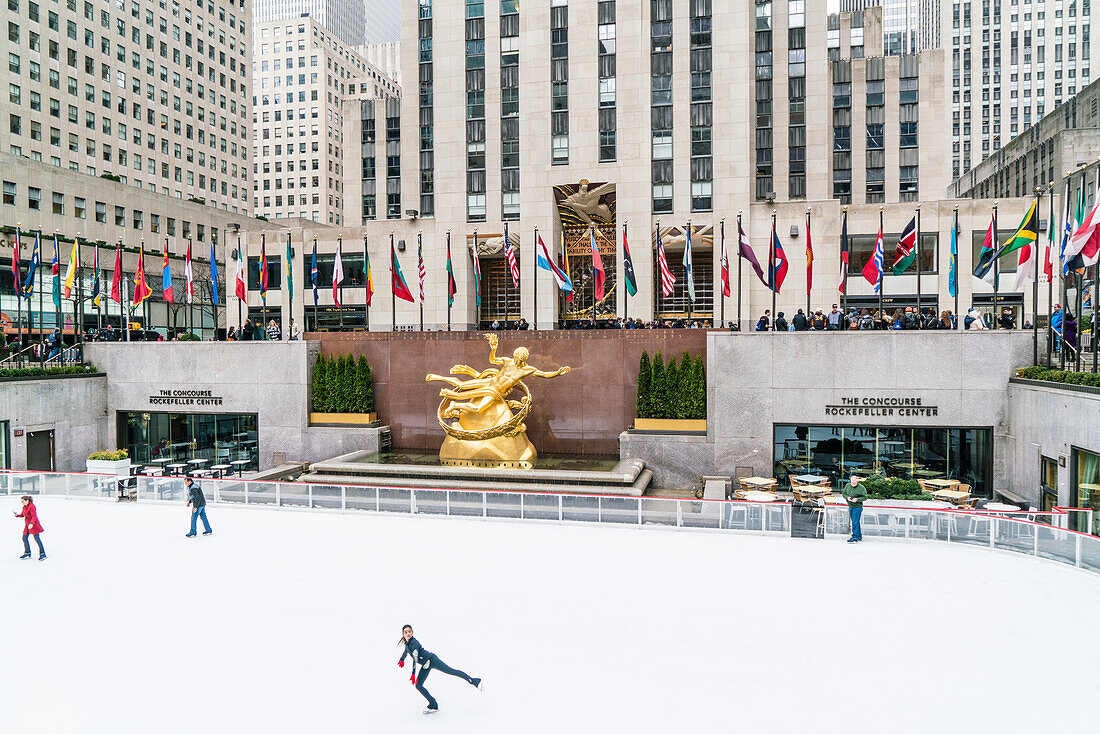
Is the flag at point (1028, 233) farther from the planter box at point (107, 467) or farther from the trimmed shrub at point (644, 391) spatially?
the planter box at point (107, 467)

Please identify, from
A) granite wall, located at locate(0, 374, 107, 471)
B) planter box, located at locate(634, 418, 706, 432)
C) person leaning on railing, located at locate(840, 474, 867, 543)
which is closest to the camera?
person leaning on railing, located at locate(840, 474, 867, 543)

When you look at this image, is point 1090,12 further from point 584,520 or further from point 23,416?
point 23,416

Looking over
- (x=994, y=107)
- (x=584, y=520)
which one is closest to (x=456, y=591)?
(x=584, y=520)

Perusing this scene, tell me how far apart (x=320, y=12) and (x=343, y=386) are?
152 meters

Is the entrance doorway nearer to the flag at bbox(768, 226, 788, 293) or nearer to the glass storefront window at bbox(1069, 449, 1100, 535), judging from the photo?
the flag at bbox(768, 226, 788, 293)

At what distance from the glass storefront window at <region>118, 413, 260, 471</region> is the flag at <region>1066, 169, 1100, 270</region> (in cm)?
2480

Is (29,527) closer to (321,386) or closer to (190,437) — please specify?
(321,386)

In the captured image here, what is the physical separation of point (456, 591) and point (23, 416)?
70.3 ft

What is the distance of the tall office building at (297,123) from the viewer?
105 m

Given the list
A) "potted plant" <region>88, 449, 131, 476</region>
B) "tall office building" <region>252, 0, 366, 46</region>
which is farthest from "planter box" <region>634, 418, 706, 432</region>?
"tall office building" <region>252, 0, 366, 46</region>

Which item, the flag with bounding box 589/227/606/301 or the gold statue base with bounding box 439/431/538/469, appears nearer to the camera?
the gold statue base with bounding box 439/431/538/469

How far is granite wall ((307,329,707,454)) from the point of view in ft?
79.3

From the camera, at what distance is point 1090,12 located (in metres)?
83.6

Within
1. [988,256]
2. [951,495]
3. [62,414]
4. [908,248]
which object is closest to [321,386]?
[62,414]
